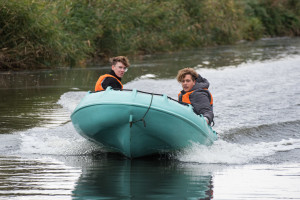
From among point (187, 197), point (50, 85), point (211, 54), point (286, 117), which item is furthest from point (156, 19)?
point (187, 197)

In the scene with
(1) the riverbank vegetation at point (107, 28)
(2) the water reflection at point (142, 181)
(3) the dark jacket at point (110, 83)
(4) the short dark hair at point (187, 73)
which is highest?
(1) the riverbank vegetation at point (107, 28)

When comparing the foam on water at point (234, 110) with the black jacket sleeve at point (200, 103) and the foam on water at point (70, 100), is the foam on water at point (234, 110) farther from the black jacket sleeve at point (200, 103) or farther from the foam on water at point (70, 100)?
the black jacket sleeve at point (200, 103)

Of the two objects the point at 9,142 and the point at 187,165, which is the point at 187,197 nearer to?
the point at 187,165

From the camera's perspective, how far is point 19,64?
1756 cm

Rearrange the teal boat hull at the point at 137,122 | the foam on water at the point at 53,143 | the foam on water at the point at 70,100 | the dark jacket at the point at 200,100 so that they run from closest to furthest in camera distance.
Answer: the teal boat hull at the point at 137,122, the foam on water at the point at 53,143, the dark jacket at the point at 200,100, the foam on water at the point at 70,100

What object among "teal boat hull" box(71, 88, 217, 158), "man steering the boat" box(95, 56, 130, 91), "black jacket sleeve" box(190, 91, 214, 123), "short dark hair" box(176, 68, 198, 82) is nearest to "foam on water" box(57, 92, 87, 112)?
"man steering the boat" box(95, 56, 130, 91)

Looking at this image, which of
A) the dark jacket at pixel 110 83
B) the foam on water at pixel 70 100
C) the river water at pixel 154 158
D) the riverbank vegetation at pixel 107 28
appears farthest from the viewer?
the riverbank vegetation at pixel 107 28

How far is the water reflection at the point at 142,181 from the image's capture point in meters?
5.38

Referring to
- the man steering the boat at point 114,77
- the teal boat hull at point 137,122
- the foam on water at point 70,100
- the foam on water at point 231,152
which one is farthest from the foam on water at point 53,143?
the foam on water at point 70,100

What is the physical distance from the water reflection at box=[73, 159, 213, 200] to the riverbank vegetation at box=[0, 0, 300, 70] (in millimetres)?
10852

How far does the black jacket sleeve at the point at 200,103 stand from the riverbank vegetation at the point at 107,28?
10137 millimetres

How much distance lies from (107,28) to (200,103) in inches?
570

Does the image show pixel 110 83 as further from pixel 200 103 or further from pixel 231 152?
pixel 231 152

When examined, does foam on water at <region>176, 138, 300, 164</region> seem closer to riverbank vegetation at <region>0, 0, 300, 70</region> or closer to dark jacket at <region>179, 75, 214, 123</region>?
dark jacket at <region>179, 75, 214, 123</region>
